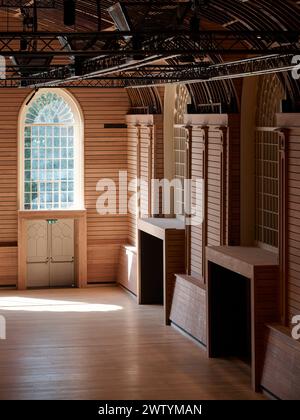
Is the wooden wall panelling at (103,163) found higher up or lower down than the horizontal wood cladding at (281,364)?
higher up

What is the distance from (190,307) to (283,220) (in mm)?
6079

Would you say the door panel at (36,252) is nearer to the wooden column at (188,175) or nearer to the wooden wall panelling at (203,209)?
the wooden column at (188,175)

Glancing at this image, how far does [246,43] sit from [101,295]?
38.6 ft

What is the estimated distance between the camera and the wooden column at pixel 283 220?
18969 millimetres

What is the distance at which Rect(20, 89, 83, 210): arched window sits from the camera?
1271 inches

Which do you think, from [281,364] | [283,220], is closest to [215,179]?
[283,220]

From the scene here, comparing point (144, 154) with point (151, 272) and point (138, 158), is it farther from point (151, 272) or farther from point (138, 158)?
point (151, 272)

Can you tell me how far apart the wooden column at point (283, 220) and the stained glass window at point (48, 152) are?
14411 mm

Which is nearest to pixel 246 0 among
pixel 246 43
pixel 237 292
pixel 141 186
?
pixel 246 43

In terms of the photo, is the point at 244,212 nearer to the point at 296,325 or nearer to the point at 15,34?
the point at 296,325

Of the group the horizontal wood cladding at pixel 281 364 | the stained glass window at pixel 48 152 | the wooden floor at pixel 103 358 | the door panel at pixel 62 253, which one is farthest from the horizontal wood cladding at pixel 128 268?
the horizontal wood cladding at pixel 281 364

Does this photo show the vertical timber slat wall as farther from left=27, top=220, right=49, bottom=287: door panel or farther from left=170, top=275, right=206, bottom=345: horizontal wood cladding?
left=170, top=275, right=206, bottom=345: horizontal wood cladding

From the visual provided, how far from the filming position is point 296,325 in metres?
18.5

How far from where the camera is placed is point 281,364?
18.3m
